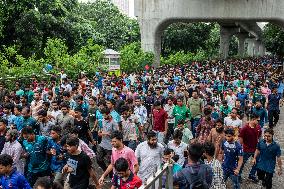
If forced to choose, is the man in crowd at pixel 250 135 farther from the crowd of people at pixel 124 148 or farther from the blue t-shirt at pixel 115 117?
the blue t-shirt at pixel 115 117

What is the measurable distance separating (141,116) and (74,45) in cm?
2290

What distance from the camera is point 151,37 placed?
29.8 m

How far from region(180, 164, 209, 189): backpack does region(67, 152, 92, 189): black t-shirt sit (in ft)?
4.76

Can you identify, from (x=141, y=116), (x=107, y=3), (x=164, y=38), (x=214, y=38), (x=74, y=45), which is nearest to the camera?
(x=141, y=116)

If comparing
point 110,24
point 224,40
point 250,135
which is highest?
point 110,24

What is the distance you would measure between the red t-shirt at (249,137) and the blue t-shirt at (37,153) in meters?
3.85

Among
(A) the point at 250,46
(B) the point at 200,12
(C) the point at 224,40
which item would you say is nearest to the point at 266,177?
(B) the point at 200,12

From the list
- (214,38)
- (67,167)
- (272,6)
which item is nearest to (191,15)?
(272,6)

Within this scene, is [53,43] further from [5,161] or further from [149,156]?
[5,161]

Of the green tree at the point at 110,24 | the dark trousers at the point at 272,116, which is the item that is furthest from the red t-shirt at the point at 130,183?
the green tree at the point at 110,24

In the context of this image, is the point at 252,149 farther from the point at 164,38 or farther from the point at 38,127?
the point at 164,38

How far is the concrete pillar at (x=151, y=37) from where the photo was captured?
96.4 feet

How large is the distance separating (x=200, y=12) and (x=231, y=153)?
2217 cm

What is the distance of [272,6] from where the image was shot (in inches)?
1078
